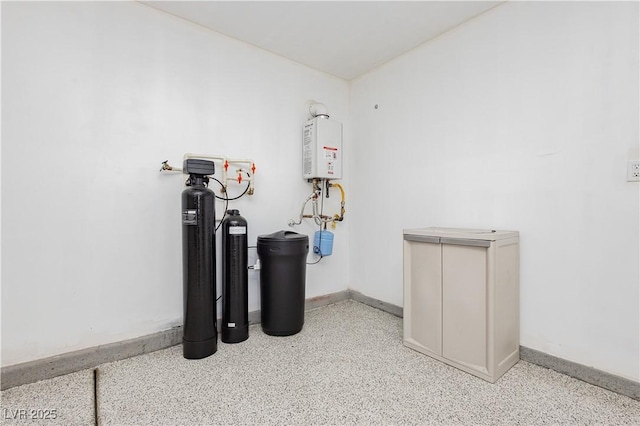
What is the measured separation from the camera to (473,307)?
187 centimetres

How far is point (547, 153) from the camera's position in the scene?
1.96 m

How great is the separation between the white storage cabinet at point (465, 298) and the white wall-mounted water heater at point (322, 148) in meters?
1.13

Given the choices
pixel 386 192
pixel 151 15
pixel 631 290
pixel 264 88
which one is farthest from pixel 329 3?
pixel 631 290

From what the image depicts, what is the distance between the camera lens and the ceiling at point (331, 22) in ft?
7.22

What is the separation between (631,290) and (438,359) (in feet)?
3.80

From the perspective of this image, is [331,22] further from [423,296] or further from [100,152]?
[423,296]

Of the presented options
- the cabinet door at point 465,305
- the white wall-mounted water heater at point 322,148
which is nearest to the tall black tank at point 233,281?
the white wall-mounted water heater at point 322,148

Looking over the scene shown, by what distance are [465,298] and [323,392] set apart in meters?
1.06

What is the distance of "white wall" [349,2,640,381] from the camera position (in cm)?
169

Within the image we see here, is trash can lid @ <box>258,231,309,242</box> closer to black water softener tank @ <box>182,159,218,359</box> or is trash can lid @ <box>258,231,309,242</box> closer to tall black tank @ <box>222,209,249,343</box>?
tall black tank @ <box>222,209,249,343</box>

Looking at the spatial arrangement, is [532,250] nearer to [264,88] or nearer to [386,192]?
[386,192]

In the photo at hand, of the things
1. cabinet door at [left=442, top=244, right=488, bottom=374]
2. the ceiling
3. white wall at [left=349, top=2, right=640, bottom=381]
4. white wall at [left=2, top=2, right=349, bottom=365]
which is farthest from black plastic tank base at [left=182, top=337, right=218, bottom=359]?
the ceiling

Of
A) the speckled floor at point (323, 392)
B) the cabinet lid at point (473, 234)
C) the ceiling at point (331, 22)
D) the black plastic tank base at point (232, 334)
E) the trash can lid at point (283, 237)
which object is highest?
the ceiling at point (331, 22)

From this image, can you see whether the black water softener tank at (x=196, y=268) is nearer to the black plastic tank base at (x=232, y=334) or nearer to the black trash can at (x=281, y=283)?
the black plastic tank base at (x=232, y=334)
